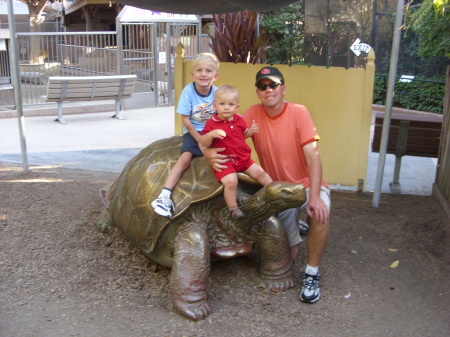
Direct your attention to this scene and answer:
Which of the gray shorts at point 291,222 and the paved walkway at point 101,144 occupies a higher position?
the gray shorts at point 291,222

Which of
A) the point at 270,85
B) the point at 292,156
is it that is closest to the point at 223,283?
the point at 292,156

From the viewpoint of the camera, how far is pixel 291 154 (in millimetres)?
3602

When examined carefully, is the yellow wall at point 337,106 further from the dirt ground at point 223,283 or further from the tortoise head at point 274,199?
the tortoise head at point 274,199

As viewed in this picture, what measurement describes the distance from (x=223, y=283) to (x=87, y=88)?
732 cm

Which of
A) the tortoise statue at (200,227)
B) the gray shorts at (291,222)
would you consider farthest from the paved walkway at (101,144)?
the tortoise statue at (200,227)

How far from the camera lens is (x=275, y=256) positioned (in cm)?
356

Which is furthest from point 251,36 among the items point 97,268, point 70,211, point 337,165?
point 97,268

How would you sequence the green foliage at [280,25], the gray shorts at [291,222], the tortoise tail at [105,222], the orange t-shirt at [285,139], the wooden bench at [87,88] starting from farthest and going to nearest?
the green foliage at [280,25]
the wooden bench at [87,88]
the tortoise tail at [105,222]
the gray shorts at [291,222]
the orange t-shirt at [285,139]

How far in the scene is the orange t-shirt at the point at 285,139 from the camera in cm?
352

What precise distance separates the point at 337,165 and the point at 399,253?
170 cm

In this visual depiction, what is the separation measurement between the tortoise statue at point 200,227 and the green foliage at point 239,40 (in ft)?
9.66

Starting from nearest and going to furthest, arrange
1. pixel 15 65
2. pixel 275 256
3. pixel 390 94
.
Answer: pixel 275 256 < pixel 390 94 < pixel 15 65

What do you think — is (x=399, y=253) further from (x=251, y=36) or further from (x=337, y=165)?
(x=251, y=36)

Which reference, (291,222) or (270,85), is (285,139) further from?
(291,222)
